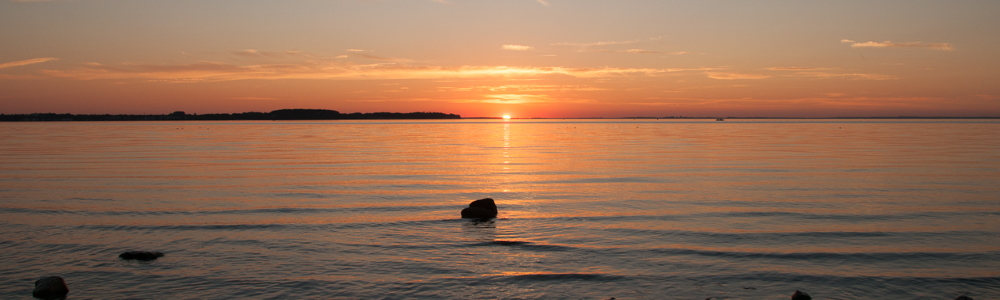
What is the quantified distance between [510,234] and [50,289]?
8.29 m

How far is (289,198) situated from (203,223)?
4461mm

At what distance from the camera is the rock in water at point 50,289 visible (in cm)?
920

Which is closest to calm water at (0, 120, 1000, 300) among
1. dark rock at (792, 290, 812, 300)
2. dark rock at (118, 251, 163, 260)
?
dark rock at (118, 251, 163, 260)

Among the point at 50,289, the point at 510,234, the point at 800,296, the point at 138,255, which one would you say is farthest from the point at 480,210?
the point at 50,289

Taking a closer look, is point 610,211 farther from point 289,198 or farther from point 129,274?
point 129,274

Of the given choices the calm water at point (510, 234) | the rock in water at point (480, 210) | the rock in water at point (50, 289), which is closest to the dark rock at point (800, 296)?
the calm water at point (510, 234)

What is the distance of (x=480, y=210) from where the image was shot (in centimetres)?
1591

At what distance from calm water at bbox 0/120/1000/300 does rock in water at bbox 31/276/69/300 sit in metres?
0.26

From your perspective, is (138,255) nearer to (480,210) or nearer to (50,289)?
(50,289)

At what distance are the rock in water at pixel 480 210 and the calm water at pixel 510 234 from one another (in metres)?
0.31

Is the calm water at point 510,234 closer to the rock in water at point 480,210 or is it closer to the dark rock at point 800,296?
the rock in water at point 480,210

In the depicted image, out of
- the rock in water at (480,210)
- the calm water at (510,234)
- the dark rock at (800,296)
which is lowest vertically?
the calm water at (510,234)

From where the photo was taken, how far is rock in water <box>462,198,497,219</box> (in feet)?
52.2

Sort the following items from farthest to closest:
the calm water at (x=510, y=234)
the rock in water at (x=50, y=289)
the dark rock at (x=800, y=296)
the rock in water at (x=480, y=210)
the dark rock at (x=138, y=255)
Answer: the rock in water at (x=480, y=210), the dark rock at (x=138, y=255), the calm water at (x=510, y=234), the rock in water at (x=50, y=289), the dark rock at (x=800, y=296)
